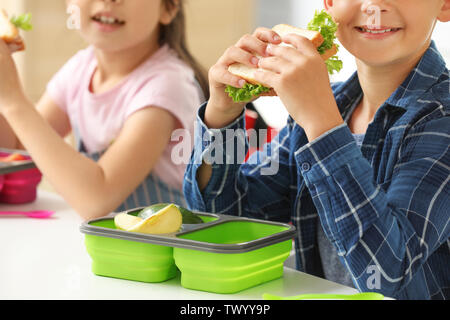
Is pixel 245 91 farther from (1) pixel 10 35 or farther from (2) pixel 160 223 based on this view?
(1) pixel 10 35

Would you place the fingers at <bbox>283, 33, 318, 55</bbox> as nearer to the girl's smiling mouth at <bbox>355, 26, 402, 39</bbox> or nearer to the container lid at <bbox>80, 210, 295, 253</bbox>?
the girl's smiling mouth at <bbox>355, 26, 402, 39</bbox>

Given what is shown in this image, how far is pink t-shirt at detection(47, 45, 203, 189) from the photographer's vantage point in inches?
69.6

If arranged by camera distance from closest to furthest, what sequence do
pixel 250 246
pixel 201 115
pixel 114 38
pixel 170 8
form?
pixel 250 246
pixel 201 115
pixel 114 38
pixel 170 8

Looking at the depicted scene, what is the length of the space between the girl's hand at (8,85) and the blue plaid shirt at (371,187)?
23.5 inches

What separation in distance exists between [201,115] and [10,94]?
630mm

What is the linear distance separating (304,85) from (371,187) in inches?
7.3

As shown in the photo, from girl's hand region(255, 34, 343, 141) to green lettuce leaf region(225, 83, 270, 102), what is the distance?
57 millimetres

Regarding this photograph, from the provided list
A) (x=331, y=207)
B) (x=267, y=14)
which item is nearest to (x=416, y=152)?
(x=331, y=207)

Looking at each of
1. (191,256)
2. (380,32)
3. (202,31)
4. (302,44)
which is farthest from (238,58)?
(202,31)

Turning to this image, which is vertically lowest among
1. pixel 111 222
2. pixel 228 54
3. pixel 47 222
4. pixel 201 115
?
pixel 47 222

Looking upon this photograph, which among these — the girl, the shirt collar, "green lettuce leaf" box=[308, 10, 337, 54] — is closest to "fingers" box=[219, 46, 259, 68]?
"green lettuce leaf" box=[308, 10, 337, 54]

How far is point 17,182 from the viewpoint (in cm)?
160

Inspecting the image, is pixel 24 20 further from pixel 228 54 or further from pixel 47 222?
pixel 228 54

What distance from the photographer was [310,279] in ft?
3.38
